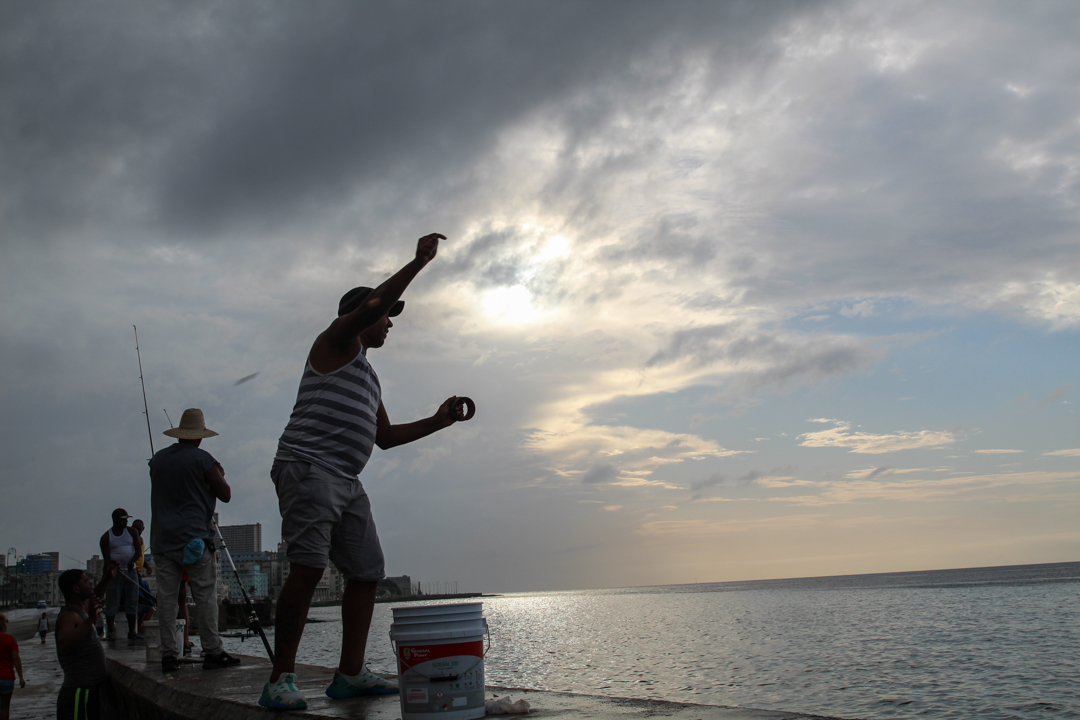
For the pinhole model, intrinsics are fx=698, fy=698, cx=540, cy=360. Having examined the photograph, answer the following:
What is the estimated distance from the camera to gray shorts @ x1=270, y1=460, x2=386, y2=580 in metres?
2.87

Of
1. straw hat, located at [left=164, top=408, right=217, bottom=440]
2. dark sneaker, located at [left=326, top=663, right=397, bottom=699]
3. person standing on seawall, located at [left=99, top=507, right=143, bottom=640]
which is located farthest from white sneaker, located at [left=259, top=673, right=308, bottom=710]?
person standing on seawall, located at [left=99, top=507, right=143, bottom=640]

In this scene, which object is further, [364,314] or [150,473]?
[150,473]

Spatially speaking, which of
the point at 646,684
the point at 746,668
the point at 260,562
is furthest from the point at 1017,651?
the point at 260,562

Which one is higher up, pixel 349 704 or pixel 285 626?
Result: pixel 285 626

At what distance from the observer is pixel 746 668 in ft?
49.2

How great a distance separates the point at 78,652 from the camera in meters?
4.43

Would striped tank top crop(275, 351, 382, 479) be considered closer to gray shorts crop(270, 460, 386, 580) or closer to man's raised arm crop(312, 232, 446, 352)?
gray shorts crop(270, 460, 386, 580)

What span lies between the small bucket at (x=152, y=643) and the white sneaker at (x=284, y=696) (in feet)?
9.77

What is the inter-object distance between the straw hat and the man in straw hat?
0.38 feet

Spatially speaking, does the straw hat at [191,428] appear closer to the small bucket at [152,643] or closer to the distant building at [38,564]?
the small bucket at [152,643]

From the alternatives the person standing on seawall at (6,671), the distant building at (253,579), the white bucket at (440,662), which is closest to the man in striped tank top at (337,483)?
the white bucket at (440,662)

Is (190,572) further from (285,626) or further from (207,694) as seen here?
(285,626)

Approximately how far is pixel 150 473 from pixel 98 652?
3.86ft

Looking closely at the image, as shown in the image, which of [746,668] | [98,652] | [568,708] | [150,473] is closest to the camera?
[568,708]
